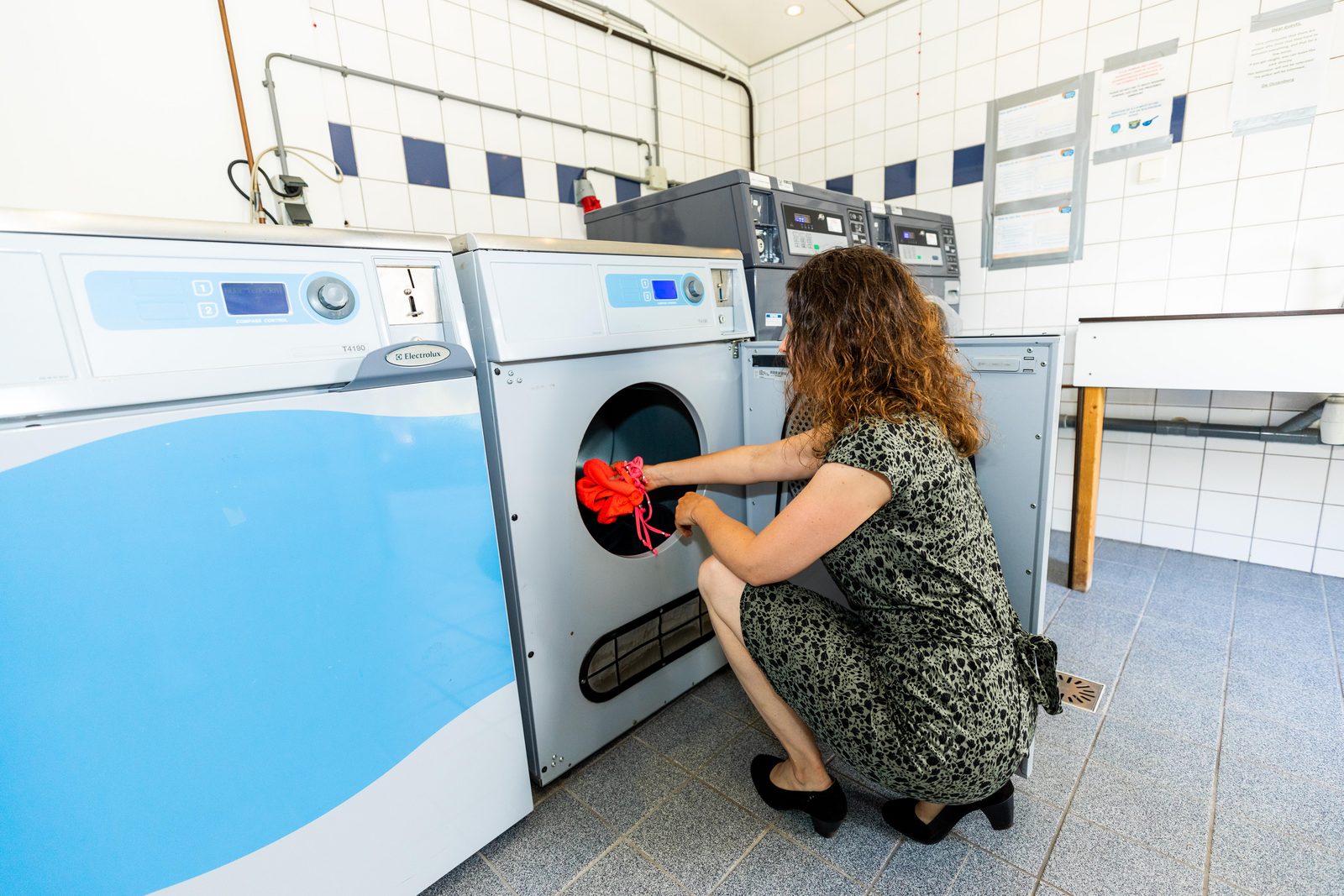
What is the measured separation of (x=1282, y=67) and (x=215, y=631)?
9.89ft

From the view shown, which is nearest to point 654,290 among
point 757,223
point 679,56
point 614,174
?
point 757,223

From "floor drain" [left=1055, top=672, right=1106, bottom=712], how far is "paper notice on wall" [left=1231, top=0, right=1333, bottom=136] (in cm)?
183

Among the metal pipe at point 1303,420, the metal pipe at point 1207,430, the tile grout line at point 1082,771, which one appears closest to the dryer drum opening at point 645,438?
the tile grout line at point 1082,771

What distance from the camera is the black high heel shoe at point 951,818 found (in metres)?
1.06

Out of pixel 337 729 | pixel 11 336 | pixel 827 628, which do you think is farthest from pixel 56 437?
pixel 827 628

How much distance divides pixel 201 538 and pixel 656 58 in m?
2.41

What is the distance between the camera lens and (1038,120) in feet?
7.38

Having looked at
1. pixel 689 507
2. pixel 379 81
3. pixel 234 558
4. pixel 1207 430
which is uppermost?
pixel 379 81

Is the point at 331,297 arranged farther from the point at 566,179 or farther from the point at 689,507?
the point at 566,179

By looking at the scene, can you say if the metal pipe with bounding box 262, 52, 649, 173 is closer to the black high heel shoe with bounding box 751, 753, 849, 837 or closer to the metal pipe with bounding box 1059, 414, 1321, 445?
the black high heel shoe with bounding box 751, 753, 849, 837

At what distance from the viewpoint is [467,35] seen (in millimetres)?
1831

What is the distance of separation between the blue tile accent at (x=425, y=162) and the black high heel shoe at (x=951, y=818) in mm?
2010

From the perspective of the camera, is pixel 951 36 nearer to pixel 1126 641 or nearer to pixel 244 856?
pixel 1126 641

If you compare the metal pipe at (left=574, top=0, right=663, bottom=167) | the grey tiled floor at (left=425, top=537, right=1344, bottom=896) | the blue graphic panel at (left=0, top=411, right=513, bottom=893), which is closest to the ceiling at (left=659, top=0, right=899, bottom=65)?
the metal pipe at (left=574, top=0, right=663, bottom=167)
